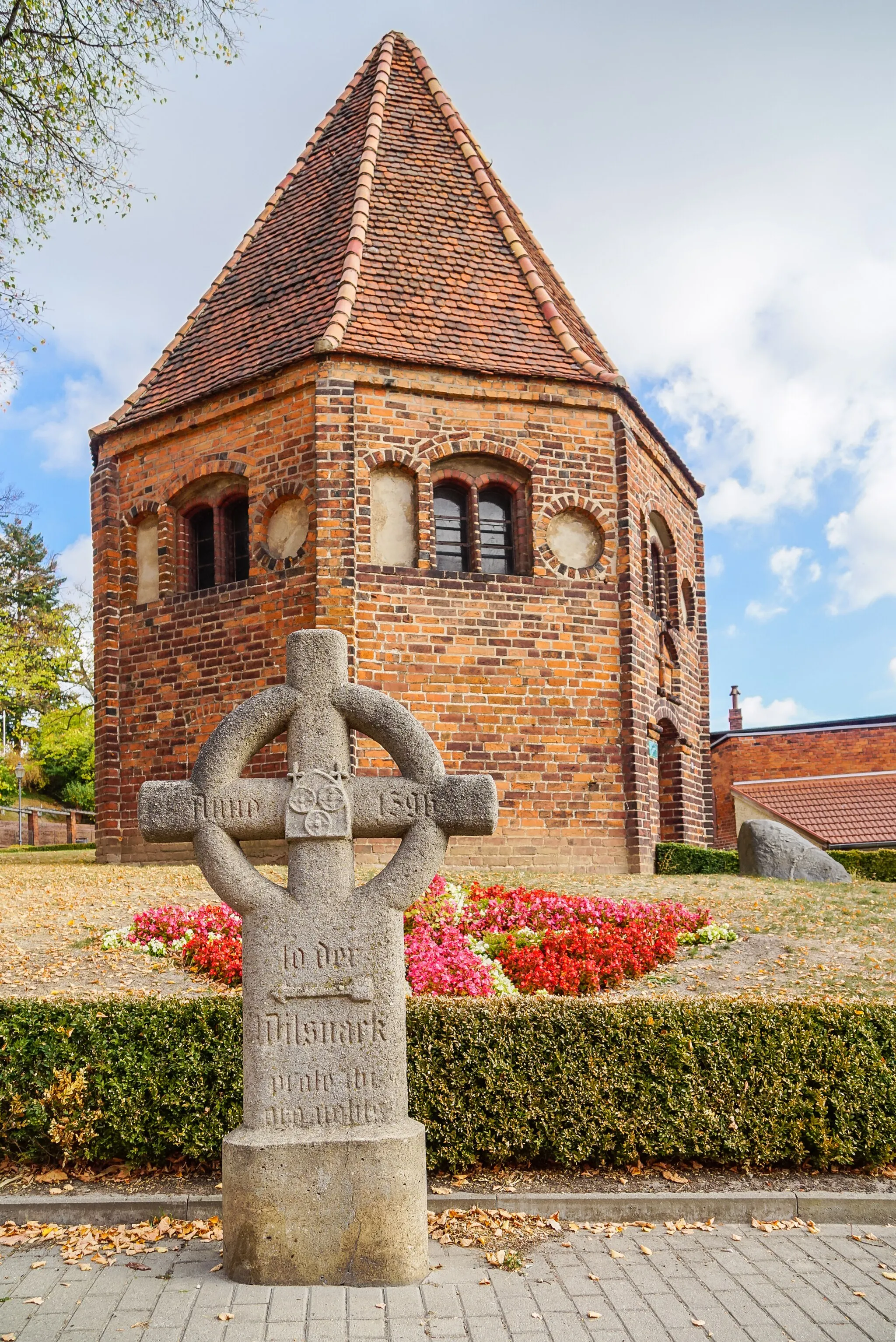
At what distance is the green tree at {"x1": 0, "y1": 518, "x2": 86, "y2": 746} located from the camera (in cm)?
2909

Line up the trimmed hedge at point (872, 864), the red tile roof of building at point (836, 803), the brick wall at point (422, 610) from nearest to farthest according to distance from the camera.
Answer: the brick wall at point (422, 610) < the trimmed hedge at point (872, 864) < the red tile roof of building at point (836, 803)

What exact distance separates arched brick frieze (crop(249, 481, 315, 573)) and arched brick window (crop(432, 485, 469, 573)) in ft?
5.88

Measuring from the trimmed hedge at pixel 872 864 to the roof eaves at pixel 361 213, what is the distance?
1106cm

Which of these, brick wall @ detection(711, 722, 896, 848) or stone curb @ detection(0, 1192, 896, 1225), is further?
brick wall @ detection(711, 722, 896, 848)

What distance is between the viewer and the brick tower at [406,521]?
1358cm

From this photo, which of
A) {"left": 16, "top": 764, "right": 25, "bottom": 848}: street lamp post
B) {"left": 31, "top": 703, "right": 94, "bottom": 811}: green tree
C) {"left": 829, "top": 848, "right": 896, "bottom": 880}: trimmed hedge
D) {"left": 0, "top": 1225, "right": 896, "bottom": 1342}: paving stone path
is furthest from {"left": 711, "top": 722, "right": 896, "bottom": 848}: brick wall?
{"left": 0, "top": 1225, "right": 896, "bottom": 1342}: paving stone path

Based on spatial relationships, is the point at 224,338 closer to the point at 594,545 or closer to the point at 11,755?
the point at 594,545

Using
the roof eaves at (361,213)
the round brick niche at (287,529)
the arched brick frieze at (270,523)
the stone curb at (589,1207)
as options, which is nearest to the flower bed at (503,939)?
the stone curb at (589,1207)

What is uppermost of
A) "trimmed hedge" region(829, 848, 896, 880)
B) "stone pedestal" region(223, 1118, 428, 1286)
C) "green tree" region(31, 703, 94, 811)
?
"green tree" region(31, 703, 94, 811)

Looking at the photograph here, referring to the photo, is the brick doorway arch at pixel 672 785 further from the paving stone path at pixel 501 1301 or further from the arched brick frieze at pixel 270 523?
the paving stone path at pixel 501 1301

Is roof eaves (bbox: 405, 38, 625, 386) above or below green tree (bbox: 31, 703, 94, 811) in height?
above

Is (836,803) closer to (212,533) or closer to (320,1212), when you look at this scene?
(212,533)

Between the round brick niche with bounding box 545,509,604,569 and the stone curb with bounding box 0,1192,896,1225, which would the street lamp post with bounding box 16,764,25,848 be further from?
the stone curb with bounding box 0,1192,896,1225

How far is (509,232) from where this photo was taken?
52.8 ft
